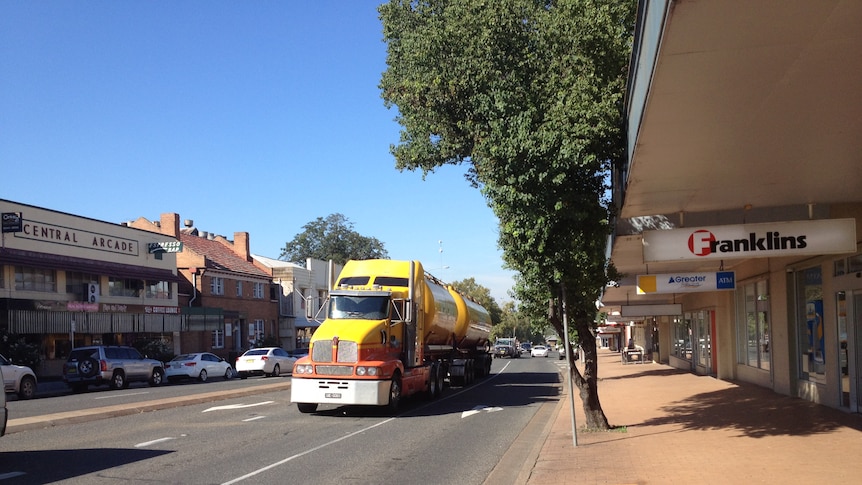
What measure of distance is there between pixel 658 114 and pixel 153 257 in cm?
4233

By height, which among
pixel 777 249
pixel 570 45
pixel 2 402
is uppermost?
pixel 570 45

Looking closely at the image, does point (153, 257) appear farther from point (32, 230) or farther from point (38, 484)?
point (38, 484)

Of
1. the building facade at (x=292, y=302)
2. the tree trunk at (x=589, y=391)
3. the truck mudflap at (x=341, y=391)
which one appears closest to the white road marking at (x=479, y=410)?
the truck mudflap at (x=341, y=391)

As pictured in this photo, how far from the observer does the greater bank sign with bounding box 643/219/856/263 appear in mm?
11570

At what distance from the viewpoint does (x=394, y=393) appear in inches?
719

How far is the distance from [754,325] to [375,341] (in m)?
10.8

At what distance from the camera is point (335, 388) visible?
17219 mm

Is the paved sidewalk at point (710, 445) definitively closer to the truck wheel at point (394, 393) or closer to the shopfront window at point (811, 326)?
the shopfront window at point (811, 326)

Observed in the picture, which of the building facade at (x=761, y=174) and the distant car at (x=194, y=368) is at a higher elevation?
the building facade at (x=761, y=174)

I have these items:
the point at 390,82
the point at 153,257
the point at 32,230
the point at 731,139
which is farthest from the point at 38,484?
the point at 153,257

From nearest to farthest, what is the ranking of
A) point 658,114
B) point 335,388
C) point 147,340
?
point 658,114 < point 335,388 < point 147,340

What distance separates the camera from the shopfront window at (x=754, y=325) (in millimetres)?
19922

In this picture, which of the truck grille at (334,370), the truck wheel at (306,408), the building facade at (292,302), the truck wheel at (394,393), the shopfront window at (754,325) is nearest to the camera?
the truck grille at (334,370)

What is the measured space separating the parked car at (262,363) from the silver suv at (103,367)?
6.77 metres
